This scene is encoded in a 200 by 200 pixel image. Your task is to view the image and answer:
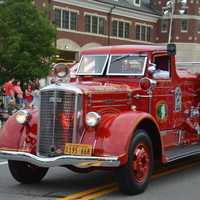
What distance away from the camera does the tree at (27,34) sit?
29.5 metres

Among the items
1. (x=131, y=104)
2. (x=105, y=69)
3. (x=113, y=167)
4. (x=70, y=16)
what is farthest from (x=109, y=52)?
(x=70, y=16)

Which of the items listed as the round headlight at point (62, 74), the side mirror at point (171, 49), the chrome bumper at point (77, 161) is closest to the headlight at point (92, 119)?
the chrome bumper at point (77, 161)

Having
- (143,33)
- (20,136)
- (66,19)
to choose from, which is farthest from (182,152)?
(143,33)

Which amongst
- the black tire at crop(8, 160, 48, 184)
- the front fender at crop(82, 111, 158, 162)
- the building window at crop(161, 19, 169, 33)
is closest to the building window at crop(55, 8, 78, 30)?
the building window at crop(161, 19, 169, 33)

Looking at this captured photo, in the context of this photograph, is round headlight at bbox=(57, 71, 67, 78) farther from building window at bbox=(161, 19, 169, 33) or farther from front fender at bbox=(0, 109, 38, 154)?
building window at bbox=(161, 19, 169, 33)

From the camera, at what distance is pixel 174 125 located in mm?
10156

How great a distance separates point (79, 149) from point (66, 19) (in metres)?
45.6

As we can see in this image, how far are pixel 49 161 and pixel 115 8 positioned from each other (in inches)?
2022

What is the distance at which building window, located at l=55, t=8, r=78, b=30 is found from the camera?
2023 inches

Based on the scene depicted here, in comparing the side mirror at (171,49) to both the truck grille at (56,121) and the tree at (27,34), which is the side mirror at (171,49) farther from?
the tree at (27,34)

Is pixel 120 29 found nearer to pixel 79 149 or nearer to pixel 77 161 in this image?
pixel 79 149

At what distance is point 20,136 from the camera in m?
8.70

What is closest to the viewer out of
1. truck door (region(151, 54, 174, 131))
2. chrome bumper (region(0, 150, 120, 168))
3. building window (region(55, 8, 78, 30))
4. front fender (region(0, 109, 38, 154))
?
chrome bumper (region(0, 150, 120, 168))

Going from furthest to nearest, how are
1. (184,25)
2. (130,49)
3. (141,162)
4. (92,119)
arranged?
(184,25) → (130,49) → (141,162) → (92,119)
